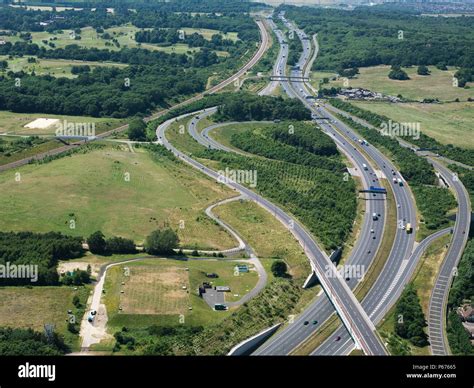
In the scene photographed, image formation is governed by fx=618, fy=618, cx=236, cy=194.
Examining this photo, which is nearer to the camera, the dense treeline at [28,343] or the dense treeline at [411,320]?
the dense treeline at [28,343]

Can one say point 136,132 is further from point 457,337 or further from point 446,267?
point 457,337

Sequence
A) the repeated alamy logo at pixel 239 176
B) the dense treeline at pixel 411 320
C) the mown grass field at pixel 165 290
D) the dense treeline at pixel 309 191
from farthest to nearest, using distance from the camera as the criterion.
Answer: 1. the repeated alamy logo at pixel 239 176
2. the dense treeline at pixel 309 191
3. the dense treeline at pixel 411 320
4. the mown grass field at pixel 165 290

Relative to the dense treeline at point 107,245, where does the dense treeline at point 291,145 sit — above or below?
above

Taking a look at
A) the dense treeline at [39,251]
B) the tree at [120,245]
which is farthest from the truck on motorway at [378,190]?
the dense treeline at [39,251]

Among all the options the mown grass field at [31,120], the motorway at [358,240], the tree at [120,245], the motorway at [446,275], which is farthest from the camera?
the mown grass field at [31,120]

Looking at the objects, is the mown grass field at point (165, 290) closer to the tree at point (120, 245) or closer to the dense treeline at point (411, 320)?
the tree at point (120, 245)

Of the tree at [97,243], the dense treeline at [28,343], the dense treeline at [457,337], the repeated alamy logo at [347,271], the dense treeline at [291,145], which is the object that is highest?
the dense treeline at [291,145]
